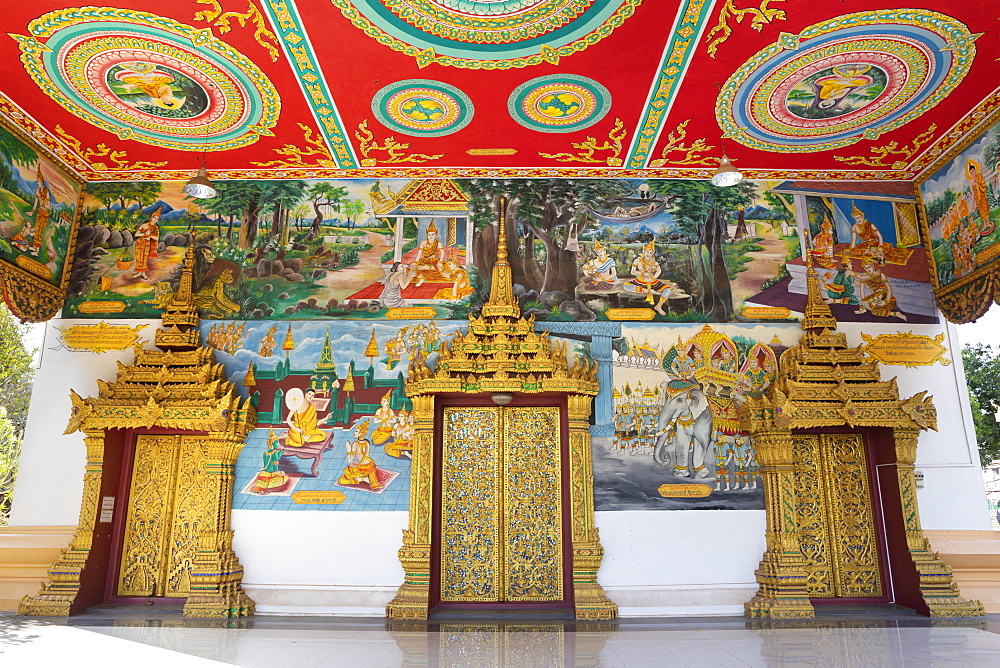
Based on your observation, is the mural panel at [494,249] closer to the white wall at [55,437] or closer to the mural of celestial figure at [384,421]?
the white wall at [55,437]

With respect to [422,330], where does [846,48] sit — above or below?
above

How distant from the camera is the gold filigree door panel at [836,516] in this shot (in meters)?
6.98

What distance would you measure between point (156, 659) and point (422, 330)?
409cm

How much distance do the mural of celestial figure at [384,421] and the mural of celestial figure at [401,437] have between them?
0.18 ft

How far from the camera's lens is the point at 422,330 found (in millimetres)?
7609

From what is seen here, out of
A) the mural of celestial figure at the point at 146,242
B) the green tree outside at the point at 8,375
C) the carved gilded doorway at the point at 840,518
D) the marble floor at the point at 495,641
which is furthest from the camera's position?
the green tree outside at the point at 8,375

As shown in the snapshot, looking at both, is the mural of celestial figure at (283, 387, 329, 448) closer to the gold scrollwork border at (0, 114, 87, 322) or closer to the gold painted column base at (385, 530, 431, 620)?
the gold painted column base at (385, 530, 431, 620)

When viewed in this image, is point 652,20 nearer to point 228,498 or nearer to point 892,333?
point 892,333

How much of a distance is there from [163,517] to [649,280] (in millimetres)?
6212

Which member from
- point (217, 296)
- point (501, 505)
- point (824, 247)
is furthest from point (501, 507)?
point (824, 247)

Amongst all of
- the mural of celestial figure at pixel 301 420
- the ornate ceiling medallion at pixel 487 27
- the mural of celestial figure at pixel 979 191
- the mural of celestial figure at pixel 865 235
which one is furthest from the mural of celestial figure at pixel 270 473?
the mural of celestial figure at pixel 979 191

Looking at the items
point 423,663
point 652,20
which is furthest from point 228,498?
point 652,20

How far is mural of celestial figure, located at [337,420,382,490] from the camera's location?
23.4ft

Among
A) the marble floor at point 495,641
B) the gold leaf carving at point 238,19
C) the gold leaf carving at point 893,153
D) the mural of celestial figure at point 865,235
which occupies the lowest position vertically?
the marble floor at point 495,641
